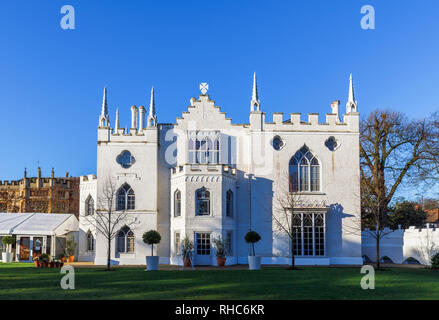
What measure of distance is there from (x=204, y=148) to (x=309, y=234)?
28.8ft

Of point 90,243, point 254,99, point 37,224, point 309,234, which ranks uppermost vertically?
point 254,99

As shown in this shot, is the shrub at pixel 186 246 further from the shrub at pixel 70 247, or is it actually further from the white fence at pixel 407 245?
the white fence at pixel 407 245

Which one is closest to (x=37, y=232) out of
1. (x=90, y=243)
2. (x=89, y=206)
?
(x=90, y=243)

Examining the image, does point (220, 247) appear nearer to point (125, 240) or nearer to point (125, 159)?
point (125, 240)

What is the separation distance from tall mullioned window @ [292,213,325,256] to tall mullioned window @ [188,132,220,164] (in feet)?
21.5

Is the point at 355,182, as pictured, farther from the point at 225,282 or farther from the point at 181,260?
the point at 225,282

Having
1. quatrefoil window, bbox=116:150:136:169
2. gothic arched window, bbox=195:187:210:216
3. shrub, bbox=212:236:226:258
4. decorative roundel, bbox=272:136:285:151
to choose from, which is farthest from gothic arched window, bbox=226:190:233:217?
quatrefoil window, bbox=116:150:136:169

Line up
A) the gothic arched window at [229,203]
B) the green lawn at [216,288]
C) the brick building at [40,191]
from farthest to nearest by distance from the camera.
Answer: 1. the brick building at [40,191]
2. the gothic arched window at [229,203]
3. the green lawn at [216,288]

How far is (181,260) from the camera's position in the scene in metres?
30.3

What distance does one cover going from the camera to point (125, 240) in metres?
32.7

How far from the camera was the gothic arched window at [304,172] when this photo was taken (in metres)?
32.8

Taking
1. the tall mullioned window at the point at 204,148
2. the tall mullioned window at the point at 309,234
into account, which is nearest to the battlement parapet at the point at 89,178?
the tall mullioned window at the point at 204,148

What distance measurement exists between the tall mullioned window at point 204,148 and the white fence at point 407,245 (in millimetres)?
11995

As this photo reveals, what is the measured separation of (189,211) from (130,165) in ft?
18.4
